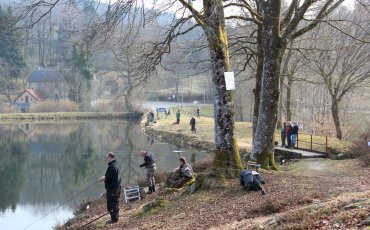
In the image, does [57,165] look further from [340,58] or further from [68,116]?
[68,116]

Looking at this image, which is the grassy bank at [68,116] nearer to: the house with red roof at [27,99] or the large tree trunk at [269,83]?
the house with red roof at [27,99]

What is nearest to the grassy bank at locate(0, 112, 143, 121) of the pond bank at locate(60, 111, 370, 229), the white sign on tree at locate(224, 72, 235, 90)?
the pond bank at locate(60, 111, 370, 229)

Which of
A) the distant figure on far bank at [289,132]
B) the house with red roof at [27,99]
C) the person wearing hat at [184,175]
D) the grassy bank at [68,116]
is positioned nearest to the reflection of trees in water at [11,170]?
the person wearing hat at [184,175]

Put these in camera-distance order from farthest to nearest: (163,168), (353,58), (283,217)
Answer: (353,58) → (163,168) → (283,217)

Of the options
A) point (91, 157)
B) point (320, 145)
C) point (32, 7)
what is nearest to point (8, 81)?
point (91, 157)

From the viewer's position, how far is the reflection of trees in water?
22.4 metres

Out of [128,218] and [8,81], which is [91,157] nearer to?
[128,218]

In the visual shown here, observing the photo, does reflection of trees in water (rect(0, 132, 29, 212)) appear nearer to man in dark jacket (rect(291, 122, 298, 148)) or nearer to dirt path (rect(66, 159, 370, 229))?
dirt path (rect(66, 159, 370, 229))

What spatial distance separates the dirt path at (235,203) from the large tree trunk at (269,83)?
1615 mm

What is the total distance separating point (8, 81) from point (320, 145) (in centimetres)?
7098

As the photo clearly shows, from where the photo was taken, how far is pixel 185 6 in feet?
40.1

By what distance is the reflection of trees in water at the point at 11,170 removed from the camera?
883 inches

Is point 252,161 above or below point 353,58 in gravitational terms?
below

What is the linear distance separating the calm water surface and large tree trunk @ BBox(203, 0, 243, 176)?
331 inches
